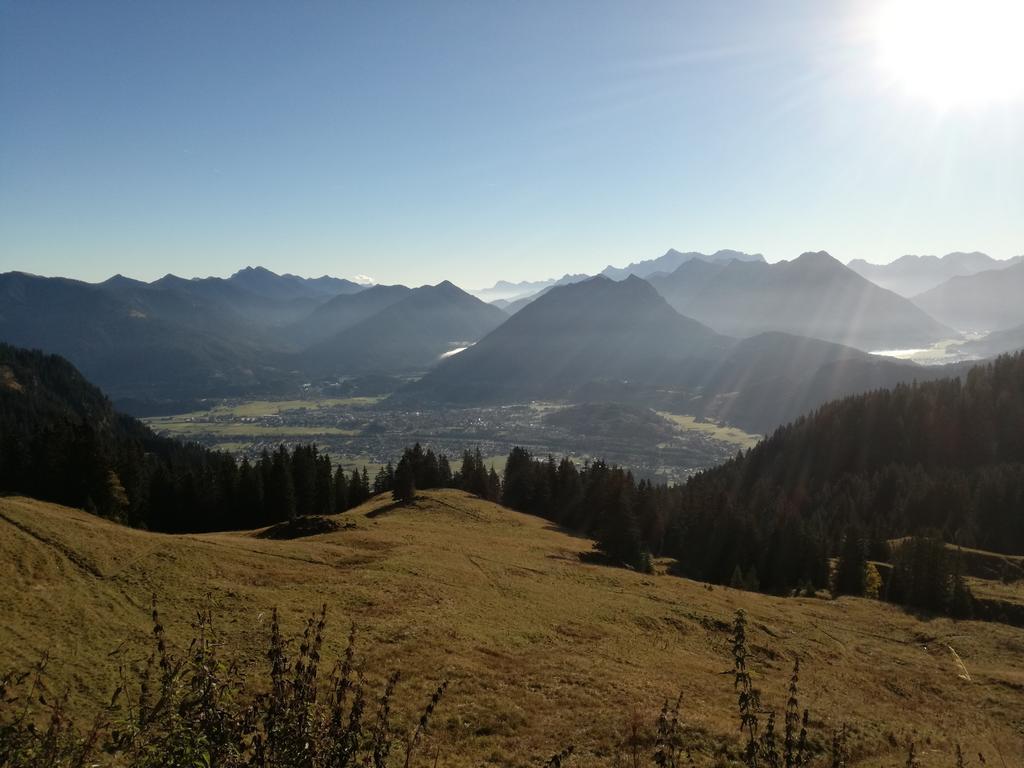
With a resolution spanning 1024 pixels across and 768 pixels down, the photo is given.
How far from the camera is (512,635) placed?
3681cm

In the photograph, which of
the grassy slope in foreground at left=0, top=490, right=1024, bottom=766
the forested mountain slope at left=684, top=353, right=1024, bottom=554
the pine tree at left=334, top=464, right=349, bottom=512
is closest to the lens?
the grassy slope in foreground at left=0, top=490, right=1024, bottom=766

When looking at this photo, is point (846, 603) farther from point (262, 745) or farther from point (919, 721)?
point (262, 745)

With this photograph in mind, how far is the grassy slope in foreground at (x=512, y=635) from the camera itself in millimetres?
25312

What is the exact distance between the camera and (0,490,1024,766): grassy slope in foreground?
25.3 m

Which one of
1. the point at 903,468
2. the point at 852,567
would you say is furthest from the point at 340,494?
the point at 903,468

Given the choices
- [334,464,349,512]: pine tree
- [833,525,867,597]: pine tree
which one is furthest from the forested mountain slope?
[334,464,349,512]: pine tree

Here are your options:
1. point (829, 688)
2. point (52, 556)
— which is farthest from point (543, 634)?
point (52, 556)

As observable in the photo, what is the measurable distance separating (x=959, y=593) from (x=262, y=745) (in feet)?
278

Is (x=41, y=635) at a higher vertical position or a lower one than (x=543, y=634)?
higher

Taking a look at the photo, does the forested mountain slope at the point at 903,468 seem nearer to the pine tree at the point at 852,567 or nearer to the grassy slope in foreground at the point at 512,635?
the pine tree at the point at 852,567

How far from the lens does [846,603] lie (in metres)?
67.2

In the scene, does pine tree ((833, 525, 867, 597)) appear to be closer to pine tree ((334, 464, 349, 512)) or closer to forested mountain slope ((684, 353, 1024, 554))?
forested mountain slope ((684, 353, 1024, 554))

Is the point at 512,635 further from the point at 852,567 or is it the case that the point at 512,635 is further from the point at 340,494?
the point at 340,494

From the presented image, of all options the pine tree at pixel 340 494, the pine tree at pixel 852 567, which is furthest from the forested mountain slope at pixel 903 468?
the pine tree at pixel 340 494
